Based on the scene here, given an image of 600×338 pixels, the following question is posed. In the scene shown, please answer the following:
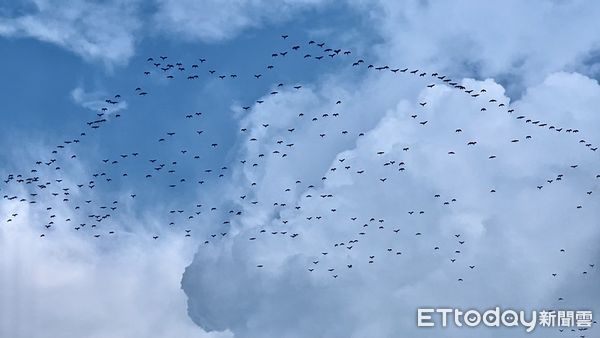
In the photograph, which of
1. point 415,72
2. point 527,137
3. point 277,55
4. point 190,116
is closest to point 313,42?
point 277,55

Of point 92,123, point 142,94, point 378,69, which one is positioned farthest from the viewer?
point 92,123

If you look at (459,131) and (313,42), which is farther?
(459,131)

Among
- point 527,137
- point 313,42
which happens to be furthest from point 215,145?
point 527,137

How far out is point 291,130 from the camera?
189250mm

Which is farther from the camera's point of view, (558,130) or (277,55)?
(558,130)

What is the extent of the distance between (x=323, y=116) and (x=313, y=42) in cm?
2310

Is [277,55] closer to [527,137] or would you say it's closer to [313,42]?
[313,42]

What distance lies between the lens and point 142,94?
172m

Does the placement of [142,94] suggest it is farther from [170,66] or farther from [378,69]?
[378,69]

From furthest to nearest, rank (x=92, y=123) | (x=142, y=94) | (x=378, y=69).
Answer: (x=92, y=123) → (x=142, y=94) → (x=378, y=69)

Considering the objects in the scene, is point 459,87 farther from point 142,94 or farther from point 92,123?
point 92,123

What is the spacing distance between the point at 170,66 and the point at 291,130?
32.0 meters

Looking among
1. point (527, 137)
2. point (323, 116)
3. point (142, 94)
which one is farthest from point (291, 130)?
point (527, 137)

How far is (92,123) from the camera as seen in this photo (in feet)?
600
